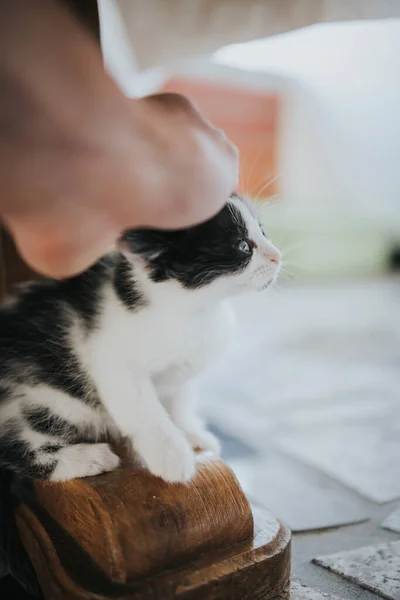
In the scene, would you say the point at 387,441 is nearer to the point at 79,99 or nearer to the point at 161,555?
the point at 161,555

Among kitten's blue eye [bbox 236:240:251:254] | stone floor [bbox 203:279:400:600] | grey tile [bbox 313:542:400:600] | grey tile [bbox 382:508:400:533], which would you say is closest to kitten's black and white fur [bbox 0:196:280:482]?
kitten's blue eye [bbox 236:240:251:254]

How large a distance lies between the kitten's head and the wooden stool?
21cm

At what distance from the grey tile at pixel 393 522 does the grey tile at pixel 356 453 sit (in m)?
0.05

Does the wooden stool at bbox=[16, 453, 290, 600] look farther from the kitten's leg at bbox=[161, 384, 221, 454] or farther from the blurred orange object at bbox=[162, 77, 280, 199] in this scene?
the blurred orange object at bbox=[162, 77, 280, 199]

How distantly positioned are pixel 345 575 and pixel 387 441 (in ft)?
1.60

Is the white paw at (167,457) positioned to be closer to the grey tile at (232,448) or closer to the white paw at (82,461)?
the white paw at (82,461)

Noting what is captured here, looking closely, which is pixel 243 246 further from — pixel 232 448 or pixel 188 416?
pixel 232 448

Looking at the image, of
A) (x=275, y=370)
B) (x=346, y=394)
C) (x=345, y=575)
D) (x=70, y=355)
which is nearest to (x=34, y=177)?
(x=70, y=355)

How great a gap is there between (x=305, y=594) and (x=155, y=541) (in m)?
0.22

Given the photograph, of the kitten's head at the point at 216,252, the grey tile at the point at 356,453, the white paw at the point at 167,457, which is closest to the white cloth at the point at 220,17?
the kitten's head at the point at 216,252

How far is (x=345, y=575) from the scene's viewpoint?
2.28ft

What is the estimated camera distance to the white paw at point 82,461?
615mm

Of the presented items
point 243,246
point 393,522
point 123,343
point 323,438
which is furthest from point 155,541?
point 323,438

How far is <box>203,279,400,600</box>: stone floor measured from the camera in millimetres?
733
